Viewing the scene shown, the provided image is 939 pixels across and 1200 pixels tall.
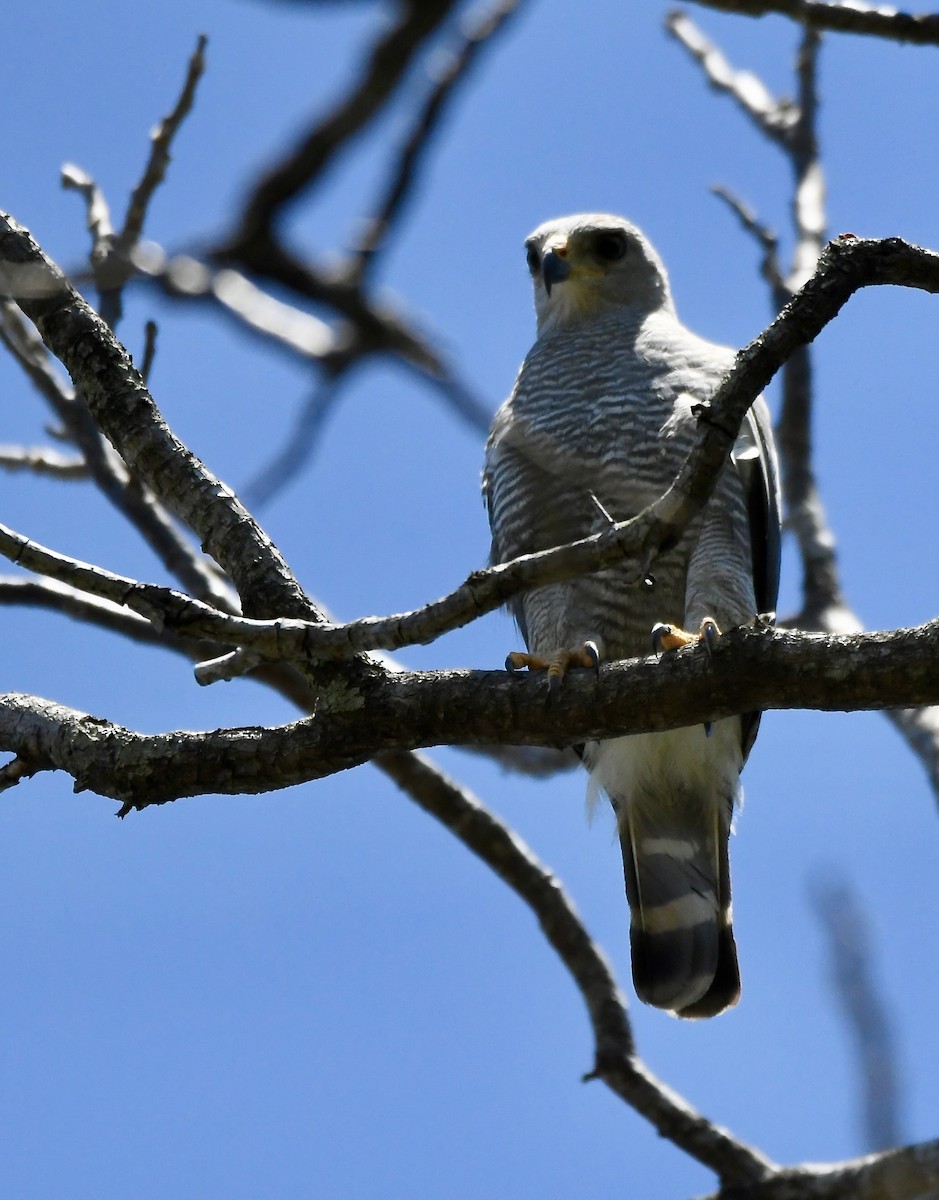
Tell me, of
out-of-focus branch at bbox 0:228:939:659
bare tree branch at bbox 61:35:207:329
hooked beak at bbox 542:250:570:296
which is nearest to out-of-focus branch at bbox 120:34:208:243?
bare tree branch at bbox 61:35:207:329

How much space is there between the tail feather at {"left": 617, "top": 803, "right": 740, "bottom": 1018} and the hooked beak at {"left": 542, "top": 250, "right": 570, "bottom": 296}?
274 centimetres

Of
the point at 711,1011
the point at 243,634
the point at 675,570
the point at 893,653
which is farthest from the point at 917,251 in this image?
the point at 711,1011

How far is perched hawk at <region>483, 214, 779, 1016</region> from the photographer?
529cm

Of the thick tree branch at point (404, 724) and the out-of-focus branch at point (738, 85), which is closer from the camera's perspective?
the thick tree branch at point (404, 724)

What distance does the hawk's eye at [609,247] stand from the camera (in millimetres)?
7164

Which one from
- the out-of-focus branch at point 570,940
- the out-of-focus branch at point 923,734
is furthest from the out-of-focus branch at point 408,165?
the out-of-focus branch at point 923,734

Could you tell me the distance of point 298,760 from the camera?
3.45m

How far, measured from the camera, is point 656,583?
5504 mm

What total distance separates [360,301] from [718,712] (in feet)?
7.69

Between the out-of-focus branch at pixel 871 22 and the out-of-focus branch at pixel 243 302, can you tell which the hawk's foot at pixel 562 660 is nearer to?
the out-of-focus branch at pixel 871 22

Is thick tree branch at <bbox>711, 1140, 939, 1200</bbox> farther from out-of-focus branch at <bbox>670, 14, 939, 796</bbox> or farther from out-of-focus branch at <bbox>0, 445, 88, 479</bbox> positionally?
out-of-focus branch at <bbox>0, 445, 88, 479</bbox>

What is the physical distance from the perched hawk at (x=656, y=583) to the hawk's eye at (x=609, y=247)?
1076 millimetres

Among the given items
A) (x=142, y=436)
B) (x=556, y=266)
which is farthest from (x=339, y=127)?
(x=556, y=266)

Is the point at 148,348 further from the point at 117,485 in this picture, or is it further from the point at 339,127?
the point at 339,127
